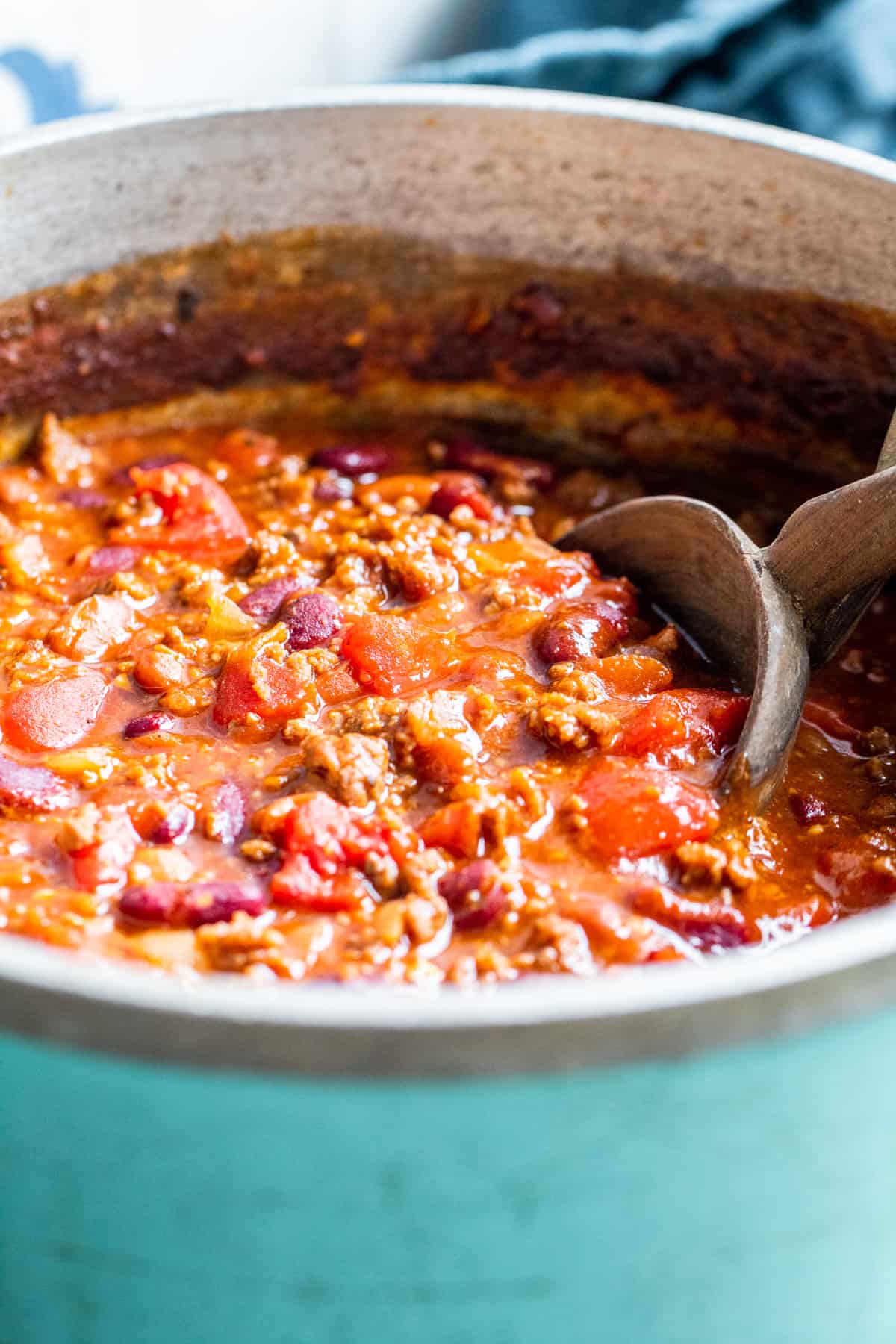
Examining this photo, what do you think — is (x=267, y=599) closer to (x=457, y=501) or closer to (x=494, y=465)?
(x=457, y=501)

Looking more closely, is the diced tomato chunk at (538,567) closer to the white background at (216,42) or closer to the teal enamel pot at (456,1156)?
the teal enamel pot at (456,1156)

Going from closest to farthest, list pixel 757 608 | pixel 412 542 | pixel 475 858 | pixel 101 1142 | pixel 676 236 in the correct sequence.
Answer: pixel 101 1142, pixel 475 858, pixel 757 608, pixel 412 542, pixel 676 236

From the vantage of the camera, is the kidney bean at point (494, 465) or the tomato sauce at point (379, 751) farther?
the kidney bean at point (494, 465)

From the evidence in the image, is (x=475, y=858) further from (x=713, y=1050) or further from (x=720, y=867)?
(x=713, y=1050)

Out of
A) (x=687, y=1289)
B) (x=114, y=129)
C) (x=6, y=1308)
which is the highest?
(x=114, y=129)

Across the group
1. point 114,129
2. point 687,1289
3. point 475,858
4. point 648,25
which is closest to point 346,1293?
point 687,1289

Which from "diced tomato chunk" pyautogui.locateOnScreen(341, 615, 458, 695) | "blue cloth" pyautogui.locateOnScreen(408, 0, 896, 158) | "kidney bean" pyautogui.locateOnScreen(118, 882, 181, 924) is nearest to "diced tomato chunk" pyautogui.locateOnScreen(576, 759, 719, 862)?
"diced tomato chunk" pyautogui.locateOnScreen(341, 615, 458, 695)

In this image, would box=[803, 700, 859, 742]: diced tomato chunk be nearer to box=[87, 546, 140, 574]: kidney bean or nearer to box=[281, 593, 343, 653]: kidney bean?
box=[281, 593, 343, 653]: kidney bean

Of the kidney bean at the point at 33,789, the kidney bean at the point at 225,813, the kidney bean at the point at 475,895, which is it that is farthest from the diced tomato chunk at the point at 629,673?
the kidney bean at the point at 33,789
